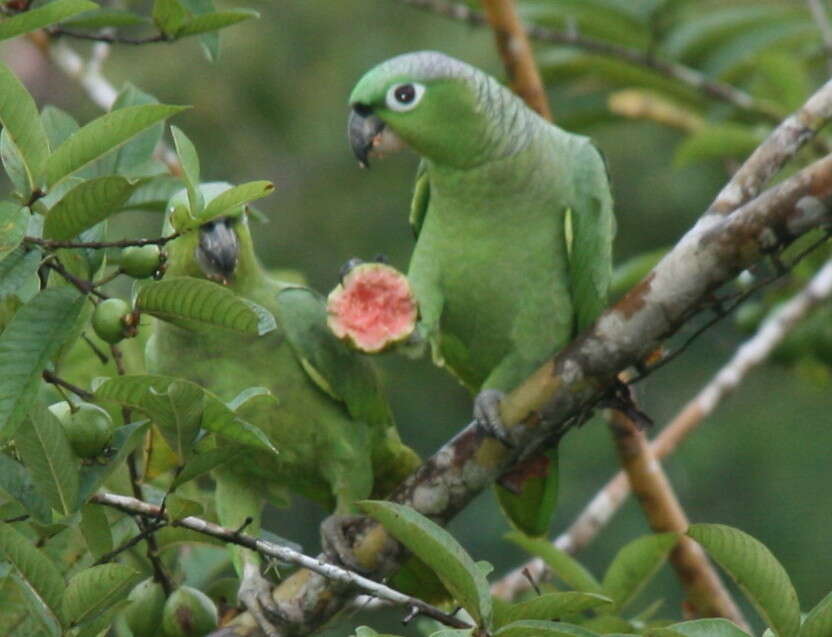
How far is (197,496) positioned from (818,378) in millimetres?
1978

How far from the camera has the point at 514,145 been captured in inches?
114

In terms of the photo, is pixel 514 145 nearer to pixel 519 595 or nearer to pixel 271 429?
pixel 271 429

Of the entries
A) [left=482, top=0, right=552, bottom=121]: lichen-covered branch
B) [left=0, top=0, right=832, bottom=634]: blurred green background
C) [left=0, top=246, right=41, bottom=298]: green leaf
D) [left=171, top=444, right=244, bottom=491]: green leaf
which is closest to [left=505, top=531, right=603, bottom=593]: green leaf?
[left=171, top=444, right=244, bottom=491]: green leaf

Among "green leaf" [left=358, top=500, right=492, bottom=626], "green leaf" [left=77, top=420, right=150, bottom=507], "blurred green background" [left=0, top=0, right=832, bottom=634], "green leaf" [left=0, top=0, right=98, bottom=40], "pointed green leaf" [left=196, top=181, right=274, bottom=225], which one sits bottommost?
"blurred green background" [left=0, top=0, right=832, bottom=634]

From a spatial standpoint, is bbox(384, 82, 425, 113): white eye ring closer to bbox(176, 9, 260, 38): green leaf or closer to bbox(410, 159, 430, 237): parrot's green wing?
bbox(410, 159, 430, 237): parrot's green wing

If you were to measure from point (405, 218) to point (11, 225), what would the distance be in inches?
315

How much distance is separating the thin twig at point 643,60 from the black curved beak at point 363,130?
1244mm

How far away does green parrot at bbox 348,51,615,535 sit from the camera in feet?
9.21

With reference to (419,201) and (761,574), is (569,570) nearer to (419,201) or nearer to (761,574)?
(761,574)

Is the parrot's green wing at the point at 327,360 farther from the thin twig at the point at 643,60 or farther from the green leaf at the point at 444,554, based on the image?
the thin twig at the point at 643,60

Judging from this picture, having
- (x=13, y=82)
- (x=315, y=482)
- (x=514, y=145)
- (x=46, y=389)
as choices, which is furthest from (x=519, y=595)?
(x=13, y=82)

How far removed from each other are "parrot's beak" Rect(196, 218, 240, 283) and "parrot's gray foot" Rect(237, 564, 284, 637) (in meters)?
0.54

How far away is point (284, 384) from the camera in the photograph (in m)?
2.75

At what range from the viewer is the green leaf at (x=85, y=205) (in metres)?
1.83
